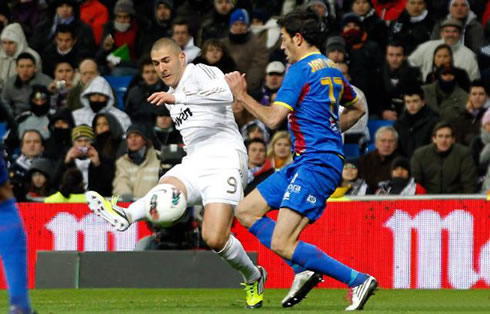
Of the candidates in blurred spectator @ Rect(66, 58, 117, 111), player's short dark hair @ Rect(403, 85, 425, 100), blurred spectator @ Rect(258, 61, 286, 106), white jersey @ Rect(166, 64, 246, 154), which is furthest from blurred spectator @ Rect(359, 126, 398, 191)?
white jersey @ Rect(166, 64, 246, 154)

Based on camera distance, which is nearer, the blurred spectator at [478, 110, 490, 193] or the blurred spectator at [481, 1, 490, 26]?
the blurred spectator at [478, 110, 490, 193]

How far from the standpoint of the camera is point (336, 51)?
1639cm

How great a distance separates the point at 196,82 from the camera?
10258mm

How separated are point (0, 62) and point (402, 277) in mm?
8102

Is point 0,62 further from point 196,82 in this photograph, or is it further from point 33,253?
point 196,82

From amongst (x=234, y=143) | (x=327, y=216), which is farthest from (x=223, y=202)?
(x=327, y=216)

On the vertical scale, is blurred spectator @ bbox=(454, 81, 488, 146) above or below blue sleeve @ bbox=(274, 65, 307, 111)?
below

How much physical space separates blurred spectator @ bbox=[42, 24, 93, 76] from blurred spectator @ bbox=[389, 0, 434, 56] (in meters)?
4.60

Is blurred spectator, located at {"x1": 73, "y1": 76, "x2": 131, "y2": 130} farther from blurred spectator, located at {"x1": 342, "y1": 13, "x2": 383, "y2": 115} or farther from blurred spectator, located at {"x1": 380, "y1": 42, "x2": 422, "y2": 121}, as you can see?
blurred spectator, located at {"x1": 380, "y1": 42, "x2": 422, "y2": 121}

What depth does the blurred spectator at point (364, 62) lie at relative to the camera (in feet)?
55.5

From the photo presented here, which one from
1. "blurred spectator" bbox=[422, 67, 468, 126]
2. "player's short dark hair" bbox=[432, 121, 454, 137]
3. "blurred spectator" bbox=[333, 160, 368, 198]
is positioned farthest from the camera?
"blurred spectator" bbox=[422, 67, 468, 126]

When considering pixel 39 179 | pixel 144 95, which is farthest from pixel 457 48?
pixel 39 179

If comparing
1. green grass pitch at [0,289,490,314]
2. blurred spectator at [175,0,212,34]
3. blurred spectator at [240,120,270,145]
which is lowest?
green grass pitch at [0,289,490,314]

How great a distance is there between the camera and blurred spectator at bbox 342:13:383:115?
16.9 m
